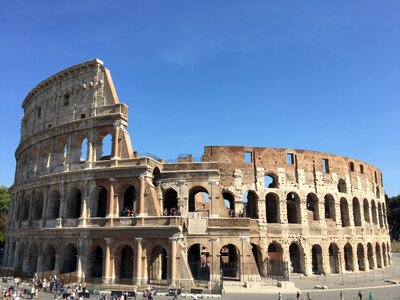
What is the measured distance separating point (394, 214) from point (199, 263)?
Answer: 59473 millimetres

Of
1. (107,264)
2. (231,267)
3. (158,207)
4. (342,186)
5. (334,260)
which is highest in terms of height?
(342,186)

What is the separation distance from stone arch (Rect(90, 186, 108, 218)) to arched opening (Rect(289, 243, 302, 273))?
55.9 feet

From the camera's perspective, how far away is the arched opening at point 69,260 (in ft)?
92.7

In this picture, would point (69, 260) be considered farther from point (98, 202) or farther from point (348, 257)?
point (348, 257)

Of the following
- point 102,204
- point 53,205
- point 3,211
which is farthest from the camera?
point 3,211

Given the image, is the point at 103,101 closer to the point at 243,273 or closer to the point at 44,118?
the point at 44,118

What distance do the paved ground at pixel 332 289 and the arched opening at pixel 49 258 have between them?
3.33 meters

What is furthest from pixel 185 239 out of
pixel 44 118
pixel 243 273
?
pixel 44 118

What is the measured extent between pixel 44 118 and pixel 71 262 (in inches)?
534

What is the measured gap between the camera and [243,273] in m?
25.3

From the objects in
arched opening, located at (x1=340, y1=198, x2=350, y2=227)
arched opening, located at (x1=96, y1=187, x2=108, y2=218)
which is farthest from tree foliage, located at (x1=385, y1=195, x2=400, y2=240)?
arched opening, located at (x1=96, y1=187, x2=108, y2=218)

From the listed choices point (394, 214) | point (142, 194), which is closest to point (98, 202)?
point (142, 194)

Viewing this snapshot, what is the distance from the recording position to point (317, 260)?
32.2 metres

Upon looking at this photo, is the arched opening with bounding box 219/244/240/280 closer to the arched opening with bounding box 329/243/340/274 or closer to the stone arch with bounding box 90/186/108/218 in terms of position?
the arched opening with bounding box 329/243/340/274
